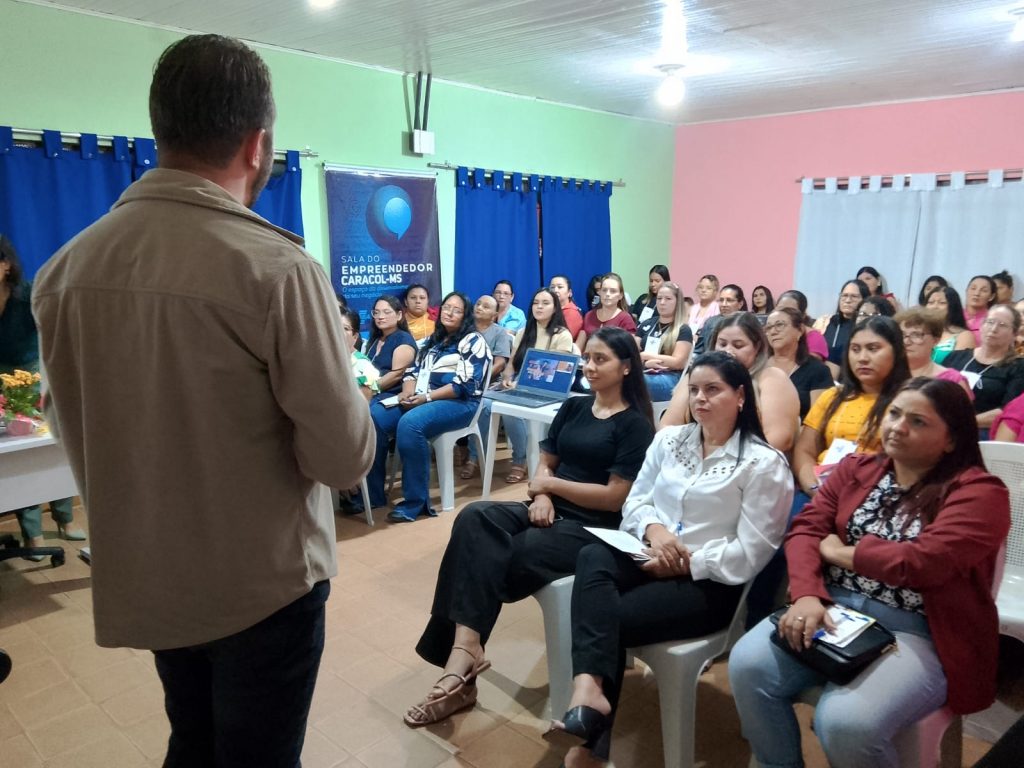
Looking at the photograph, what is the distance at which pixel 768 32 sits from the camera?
3.92m

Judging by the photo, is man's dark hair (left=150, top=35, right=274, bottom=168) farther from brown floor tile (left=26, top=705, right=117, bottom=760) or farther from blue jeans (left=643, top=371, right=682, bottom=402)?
blue jeans (left=643, top=371, right=682, bottom=402)

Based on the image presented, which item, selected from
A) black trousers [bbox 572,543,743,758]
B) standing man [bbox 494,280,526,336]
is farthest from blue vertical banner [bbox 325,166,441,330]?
black trousers [bbox 572,543,743,758]

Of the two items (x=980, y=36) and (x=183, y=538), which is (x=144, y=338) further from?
(x=980, y=36)

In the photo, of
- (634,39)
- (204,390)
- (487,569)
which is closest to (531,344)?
(634,39)

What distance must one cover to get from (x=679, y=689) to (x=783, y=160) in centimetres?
614

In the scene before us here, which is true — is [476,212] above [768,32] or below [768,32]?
below

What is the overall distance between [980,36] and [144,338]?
15.8 ft

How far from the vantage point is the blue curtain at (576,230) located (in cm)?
620

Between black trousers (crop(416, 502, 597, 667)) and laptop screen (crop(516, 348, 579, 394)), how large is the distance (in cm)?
166

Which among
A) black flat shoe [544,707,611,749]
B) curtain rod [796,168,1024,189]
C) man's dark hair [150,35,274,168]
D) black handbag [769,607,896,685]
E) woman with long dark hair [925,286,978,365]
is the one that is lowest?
black flat shoe [544,707,611,749]

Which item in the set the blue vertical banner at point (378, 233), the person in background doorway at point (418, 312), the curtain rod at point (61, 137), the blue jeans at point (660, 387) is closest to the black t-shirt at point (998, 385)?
the blue jeans at point (660, 387)

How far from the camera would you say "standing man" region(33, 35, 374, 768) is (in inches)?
34.7

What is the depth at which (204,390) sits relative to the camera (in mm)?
898

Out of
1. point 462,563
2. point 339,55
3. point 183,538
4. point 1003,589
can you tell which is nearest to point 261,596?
point 183,538
